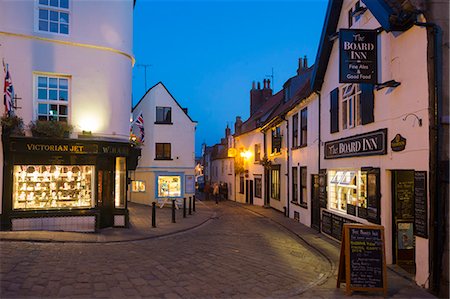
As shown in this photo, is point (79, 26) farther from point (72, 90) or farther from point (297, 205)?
point (297, 205)

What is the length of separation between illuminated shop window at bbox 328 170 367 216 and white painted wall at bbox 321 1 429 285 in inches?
20.6

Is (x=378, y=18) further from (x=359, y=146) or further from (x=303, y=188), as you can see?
(x=303, y=188)

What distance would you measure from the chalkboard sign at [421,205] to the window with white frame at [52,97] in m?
11.5

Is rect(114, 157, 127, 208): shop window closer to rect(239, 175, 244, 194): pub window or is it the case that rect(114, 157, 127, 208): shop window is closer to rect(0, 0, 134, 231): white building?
rect(0, 0, 134, 231): white building

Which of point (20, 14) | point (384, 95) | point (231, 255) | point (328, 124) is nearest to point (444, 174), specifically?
point (384, 95)

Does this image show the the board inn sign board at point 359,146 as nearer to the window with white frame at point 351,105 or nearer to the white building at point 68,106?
the window with white frame at point 351,105

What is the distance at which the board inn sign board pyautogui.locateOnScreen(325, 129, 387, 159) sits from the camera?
33.8 ft

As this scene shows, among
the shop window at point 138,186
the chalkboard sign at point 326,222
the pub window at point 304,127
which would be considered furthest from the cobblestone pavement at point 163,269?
the shop window at point 138,186

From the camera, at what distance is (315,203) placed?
1647cm

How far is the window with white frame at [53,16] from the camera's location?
13789 millimetres

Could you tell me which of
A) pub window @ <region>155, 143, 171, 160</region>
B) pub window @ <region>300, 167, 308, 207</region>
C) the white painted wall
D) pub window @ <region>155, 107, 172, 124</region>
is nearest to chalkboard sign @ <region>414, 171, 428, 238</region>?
the white painted wall

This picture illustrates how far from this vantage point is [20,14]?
13336 mm

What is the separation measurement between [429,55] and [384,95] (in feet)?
7.52

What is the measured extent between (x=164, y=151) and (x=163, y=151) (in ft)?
0.23
